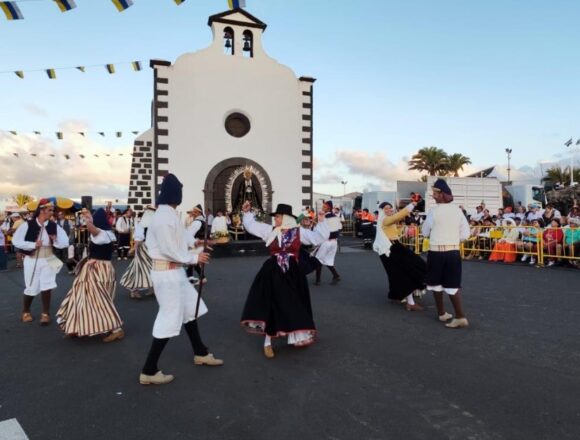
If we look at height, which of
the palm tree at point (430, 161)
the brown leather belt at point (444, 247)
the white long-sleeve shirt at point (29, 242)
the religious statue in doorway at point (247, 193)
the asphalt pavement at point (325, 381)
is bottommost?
the asphalt pavement at point (325, 381)

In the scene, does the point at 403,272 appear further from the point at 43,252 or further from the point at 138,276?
the point at 43,252

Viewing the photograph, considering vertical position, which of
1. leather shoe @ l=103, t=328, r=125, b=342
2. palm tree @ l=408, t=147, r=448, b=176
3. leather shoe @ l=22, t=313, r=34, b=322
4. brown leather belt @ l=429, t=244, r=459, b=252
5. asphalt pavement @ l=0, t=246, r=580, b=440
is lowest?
asphalt pavement @ l=0, t=246, r=580, b=440

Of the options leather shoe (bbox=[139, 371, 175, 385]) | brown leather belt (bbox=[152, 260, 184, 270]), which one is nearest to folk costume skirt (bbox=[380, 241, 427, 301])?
brown leather belt (bbox=[152, 260, 184, 270])

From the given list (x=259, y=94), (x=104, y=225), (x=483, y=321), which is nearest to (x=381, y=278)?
(x=483, y=321)

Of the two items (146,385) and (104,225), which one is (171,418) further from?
(104,225)

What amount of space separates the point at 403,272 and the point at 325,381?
11.8 feet

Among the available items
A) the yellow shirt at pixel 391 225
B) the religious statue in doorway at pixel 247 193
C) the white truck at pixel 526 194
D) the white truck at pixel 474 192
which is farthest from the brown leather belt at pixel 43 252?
the white truck at pixel 526 194

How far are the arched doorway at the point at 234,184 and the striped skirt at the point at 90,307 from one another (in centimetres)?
1156

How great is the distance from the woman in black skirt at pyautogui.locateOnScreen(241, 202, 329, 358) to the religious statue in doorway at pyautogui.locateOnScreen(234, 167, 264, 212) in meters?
12.8

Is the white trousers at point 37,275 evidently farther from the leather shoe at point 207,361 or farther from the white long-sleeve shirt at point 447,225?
A: the white long-sleeve shirt at point 447,225

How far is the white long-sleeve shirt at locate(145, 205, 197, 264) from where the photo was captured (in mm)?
4129

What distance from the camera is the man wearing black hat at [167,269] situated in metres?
4.11

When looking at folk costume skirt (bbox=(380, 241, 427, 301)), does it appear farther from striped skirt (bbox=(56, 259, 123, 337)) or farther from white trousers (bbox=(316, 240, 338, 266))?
striped skirt (bbox=(56, 259, 123, 337))

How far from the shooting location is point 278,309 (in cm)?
496
